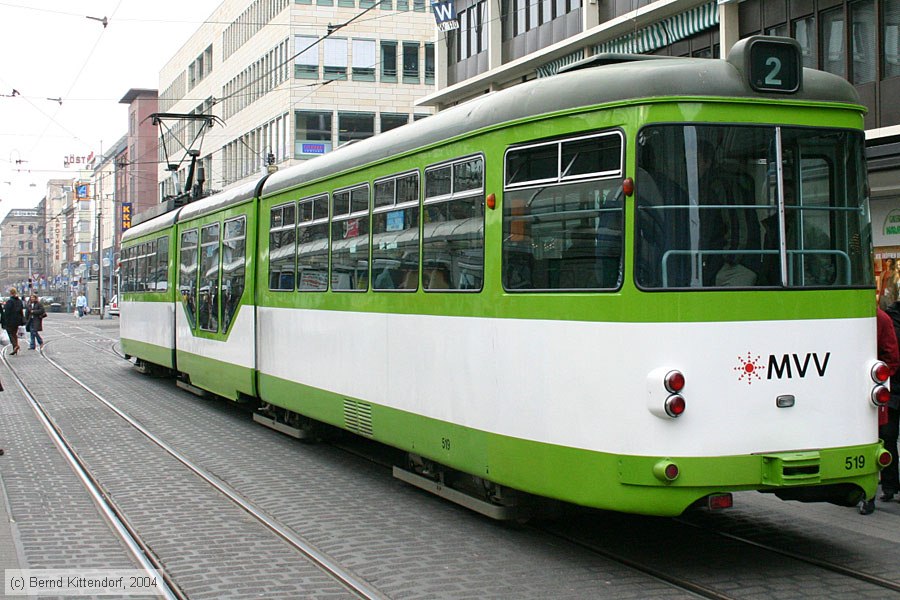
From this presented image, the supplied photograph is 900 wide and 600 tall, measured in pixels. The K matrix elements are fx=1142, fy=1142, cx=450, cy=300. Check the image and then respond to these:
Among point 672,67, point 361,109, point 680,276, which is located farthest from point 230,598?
point 361,109

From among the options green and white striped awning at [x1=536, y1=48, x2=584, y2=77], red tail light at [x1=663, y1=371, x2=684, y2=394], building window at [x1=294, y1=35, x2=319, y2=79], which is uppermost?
building window at [x1=294, y1=35, x2=319, y2=79]

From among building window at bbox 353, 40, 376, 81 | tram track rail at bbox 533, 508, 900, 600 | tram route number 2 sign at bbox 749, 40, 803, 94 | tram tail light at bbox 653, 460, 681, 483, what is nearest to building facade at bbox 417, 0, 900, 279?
tram route number 2 sign at bbox 749, 40, 803, 94

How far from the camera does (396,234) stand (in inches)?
375

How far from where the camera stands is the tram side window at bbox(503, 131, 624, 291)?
701 centimetres

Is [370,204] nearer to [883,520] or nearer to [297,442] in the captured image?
[297,442]

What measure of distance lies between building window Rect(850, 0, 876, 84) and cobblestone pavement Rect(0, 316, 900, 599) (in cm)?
1127

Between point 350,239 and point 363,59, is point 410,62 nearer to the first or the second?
point 363,59

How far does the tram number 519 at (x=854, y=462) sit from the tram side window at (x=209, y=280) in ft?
33.8

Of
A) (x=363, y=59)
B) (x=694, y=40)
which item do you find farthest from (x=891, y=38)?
(x=363, y=59)

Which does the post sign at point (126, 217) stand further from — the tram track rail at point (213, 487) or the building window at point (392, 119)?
the tram track rail at point (213, 487)

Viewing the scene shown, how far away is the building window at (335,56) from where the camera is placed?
51.3 m

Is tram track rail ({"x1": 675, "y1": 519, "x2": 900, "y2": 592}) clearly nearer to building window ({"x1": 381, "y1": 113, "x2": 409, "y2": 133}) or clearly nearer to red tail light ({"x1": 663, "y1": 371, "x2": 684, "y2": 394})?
red tail light ({"x1": 663, "y1": 371, "x2": 684, "y2": 394})

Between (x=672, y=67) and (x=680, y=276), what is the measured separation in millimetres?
1312

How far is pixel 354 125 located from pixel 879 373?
46.2 metres
